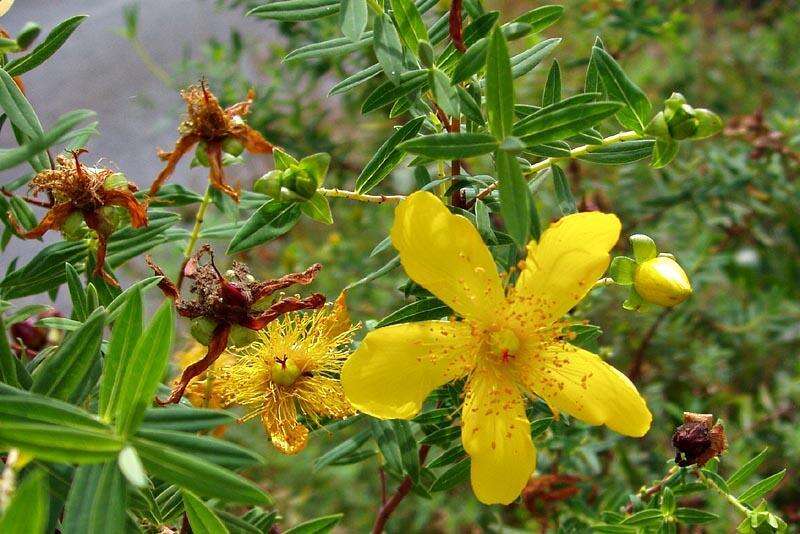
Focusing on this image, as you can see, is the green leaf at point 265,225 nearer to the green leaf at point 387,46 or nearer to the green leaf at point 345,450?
the green leaf at point 387,46

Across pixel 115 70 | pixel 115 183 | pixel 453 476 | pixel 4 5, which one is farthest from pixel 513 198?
pixel 115 70

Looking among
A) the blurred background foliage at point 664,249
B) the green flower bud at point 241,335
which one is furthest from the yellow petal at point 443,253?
the blurred background foliage at point 664,249

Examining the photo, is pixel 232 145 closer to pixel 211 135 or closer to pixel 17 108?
pixel 211 135

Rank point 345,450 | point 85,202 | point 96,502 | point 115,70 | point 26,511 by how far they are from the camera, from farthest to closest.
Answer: point 115,70, point 345,450, point 85,202, point 96,502, point 26,511

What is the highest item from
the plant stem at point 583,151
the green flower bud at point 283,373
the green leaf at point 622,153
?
the plant stem at point 583,151

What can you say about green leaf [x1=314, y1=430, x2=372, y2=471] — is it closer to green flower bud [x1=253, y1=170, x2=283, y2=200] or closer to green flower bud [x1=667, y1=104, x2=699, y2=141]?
green flower bud [x1=253, y1=170, x2=283, y2=200]

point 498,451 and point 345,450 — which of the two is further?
point 345,450
